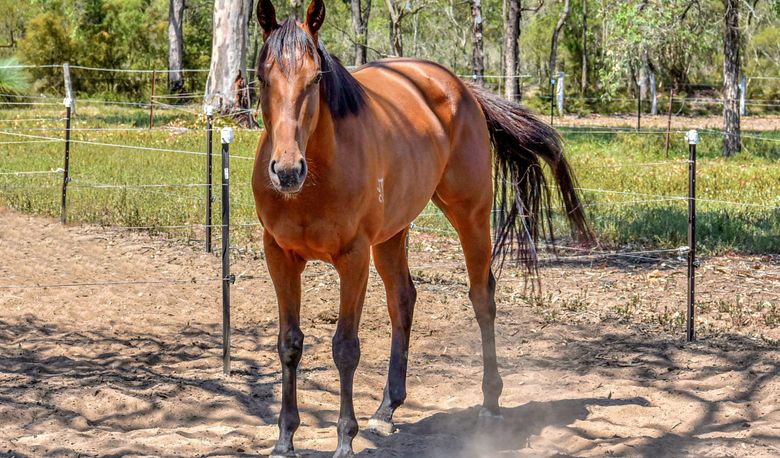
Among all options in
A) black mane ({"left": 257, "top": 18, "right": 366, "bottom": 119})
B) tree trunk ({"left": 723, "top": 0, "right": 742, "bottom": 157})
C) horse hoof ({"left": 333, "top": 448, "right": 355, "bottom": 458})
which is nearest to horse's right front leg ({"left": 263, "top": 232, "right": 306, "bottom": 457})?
horse hoof ({"left": 333, "top": 448, "right": 355, "bottom": 458})

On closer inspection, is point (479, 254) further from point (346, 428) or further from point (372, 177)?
point (346, 428)

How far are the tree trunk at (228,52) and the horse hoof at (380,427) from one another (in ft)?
54.0

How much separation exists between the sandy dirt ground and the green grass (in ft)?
3.51

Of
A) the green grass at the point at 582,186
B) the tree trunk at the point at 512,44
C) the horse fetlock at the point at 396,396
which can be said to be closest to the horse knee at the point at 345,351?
the horse fetlock at the point at 396,396

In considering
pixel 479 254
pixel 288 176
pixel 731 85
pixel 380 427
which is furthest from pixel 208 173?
pixel 731 85

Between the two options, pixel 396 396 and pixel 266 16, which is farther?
pixel 396 396

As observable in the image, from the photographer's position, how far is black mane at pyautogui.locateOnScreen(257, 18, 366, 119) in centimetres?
395

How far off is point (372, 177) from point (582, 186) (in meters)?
9.23

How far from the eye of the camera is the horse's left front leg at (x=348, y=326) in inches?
173

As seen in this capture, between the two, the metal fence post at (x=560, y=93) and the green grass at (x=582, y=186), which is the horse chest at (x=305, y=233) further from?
the metal fence post at (x=560, y=93)

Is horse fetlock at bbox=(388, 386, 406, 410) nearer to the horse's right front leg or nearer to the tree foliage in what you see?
the horse's right front leg

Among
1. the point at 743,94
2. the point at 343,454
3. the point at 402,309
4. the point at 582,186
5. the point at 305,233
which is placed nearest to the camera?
the point at 305,233

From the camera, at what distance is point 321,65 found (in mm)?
4203

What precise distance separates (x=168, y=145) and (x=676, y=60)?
2719 centimetres
